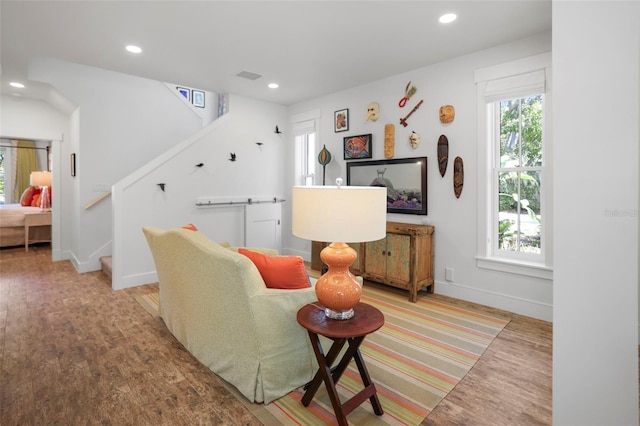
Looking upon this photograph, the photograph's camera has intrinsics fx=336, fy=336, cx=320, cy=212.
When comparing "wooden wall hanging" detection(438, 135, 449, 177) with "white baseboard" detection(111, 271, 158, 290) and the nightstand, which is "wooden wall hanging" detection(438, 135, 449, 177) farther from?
the nightstand

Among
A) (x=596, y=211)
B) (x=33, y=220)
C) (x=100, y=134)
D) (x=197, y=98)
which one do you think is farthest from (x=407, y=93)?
(x=33, y=220)

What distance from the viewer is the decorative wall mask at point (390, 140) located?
4.20 meters

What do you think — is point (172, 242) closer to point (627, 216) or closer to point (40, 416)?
point (40, 416)

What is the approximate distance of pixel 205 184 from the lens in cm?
490

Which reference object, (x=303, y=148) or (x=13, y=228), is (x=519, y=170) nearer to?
(x=303, y=148)

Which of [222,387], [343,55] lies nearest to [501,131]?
[343,55]

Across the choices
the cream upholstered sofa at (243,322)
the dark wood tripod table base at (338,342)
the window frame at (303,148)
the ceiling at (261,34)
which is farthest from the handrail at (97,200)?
the dark wood tripod table base at (338,342)

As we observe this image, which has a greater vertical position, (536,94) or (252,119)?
(252,119)

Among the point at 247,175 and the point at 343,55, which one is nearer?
the point at 343,55

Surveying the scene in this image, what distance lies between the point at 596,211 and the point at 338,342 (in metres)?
1.23

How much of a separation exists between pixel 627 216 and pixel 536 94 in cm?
294

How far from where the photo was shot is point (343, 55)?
3.58 meters

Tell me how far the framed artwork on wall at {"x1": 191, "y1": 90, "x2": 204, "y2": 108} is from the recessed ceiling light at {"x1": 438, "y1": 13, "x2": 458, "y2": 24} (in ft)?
14.7

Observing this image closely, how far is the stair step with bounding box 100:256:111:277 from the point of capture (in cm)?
448
